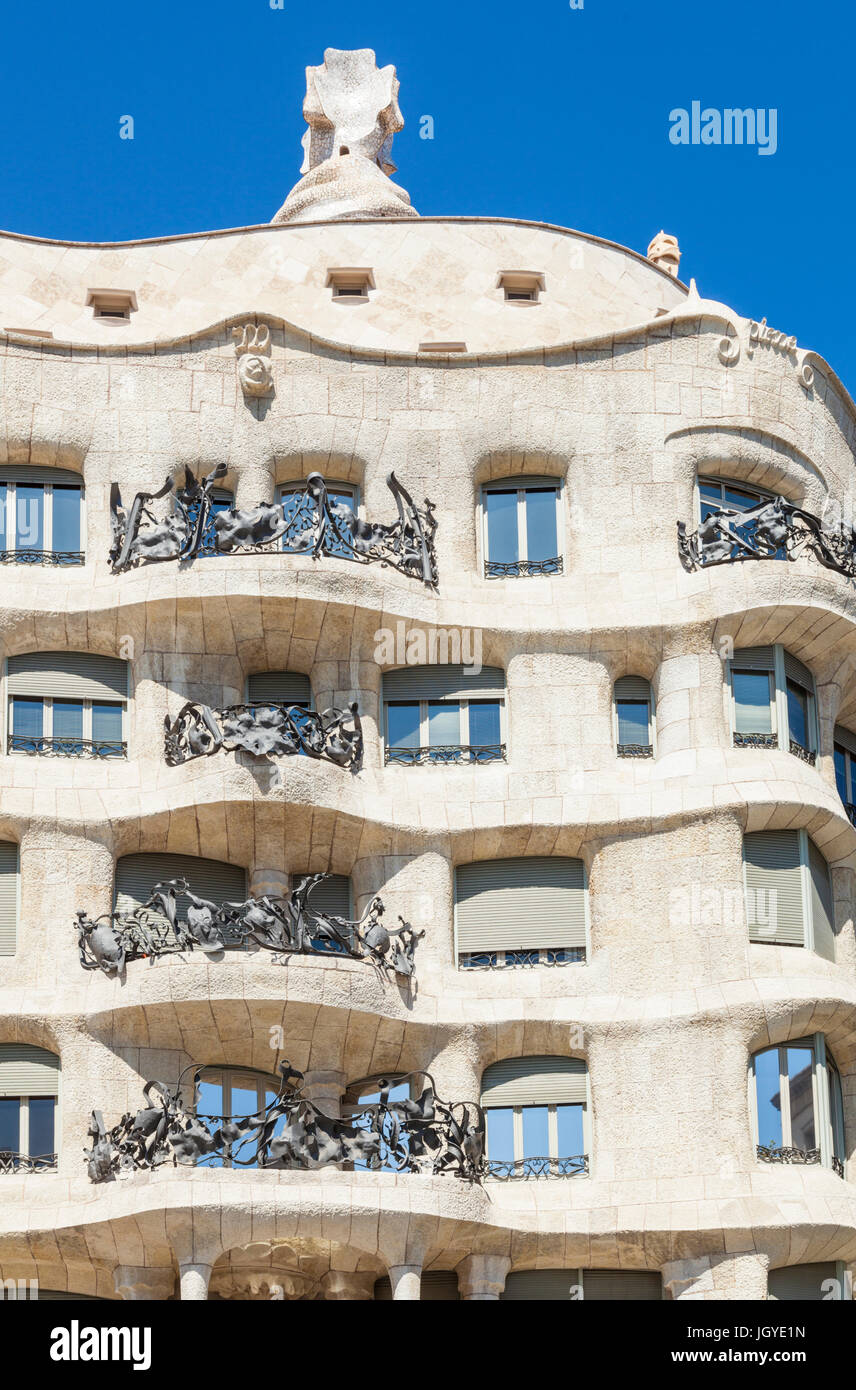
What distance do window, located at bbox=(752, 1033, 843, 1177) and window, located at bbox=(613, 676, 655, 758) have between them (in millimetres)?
4836

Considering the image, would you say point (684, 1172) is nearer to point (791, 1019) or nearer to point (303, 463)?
point (791, 1019)

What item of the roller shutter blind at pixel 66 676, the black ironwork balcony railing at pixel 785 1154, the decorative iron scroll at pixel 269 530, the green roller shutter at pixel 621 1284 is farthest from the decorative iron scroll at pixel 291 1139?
the decorative iron scroll at pixel 269 530

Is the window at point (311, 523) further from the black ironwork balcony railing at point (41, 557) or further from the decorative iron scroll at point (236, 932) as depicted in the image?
the decorative iron scroll at point (236, 932)

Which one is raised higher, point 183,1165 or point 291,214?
point 291,214

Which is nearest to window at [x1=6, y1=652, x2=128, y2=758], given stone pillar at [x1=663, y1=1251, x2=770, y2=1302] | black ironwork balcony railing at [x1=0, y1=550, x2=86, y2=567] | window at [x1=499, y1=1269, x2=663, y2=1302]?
black ironwork balcony railing at [x1=0, y1=550, x2=86, y2=567]

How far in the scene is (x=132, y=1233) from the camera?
32562 mm

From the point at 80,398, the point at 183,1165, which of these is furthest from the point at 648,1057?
the point at 80,398

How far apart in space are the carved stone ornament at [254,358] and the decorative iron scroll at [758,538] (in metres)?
6.57

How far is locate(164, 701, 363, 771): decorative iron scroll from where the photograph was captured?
35.6m

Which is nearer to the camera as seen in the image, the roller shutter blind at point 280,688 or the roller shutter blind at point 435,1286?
the roller shutter blind at point 435,1286

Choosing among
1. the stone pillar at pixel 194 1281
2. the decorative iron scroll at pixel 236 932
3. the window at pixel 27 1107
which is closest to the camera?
the stone pillar at pixel 194 1281

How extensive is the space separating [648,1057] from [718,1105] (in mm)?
1187

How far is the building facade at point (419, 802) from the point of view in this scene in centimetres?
3378

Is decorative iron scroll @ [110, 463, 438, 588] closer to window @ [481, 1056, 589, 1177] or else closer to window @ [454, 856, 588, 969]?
window @ [454, 856, 588, 969]
